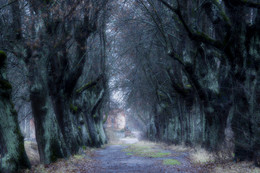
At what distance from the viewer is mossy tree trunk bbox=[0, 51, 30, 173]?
8.23 m

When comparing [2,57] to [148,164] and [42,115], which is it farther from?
[148,164]

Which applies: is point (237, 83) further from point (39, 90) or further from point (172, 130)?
point (172, 130)

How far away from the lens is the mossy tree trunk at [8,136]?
8227 millimetres

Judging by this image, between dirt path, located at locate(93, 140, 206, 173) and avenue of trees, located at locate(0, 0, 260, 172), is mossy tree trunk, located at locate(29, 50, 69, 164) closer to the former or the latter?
avenue of trees, located at locate(0, 0, 260, 172)

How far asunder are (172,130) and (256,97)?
18054mm

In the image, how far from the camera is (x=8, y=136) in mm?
8414

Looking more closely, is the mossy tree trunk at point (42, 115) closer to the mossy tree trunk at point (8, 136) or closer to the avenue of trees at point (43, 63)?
the avenue of trees at point (43, 63)

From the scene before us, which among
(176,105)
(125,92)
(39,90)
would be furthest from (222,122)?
(125,92)

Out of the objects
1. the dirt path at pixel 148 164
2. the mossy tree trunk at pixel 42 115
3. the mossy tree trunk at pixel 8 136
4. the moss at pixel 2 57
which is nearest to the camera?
the mossy tree trunk at pixel 8 136

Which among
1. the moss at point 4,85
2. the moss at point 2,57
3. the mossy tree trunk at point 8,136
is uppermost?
the moss at point 2,57

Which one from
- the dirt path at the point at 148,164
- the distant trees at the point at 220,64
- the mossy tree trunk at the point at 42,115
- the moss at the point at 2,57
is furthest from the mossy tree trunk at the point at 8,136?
the distant trees at the point at 220,64

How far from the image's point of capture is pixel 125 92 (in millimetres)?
30531

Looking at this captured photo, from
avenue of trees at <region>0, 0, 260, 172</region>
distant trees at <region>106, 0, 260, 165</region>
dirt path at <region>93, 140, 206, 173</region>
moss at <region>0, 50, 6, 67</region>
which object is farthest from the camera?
dirt path at <region>93, 140, 206, 173</region>

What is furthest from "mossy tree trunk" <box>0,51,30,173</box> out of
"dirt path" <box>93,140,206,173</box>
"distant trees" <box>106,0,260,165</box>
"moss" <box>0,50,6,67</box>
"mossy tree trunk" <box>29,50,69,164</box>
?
"distant trees" <box>106,0,260,165</box>
